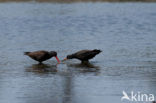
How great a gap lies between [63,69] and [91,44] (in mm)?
7489

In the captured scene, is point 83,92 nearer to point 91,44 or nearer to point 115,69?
point 115,69

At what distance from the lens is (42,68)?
15742 mm

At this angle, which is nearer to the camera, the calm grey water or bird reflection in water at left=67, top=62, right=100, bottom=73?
the calm grey water

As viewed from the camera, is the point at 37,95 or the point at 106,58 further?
the point at 106,58

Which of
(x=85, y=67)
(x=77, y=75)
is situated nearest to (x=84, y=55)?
(x=85, y=67)

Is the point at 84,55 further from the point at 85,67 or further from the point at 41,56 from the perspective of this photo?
the point at 41,56

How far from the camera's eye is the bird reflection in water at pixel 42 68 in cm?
1501

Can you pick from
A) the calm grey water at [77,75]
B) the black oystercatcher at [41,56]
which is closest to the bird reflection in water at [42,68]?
the calm grey water at [77,75]

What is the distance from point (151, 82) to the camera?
41.3 feet

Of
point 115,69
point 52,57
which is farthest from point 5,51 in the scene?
point 115,69

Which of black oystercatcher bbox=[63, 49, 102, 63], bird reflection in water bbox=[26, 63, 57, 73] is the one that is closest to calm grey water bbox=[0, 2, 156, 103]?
bird reflection in water bbox=[26, 63, 57, 73]

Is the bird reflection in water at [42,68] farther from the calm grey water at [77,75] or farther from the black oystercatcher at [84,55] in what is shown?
the black oystercatcher at [84,55]

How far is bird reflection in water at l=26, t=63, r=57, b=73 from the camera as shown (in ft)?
49.2

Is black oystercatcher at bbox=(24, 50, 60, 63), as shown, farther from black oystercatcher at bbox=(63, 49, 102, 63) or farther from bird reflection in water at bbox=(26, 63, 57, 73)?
black oystercatcher at bbox=(63, 49, 102, 63)
